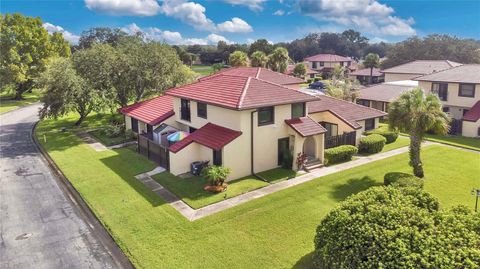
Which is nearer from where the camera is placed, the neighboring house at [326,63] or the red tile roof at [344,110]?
the red tile roof at [344,110]

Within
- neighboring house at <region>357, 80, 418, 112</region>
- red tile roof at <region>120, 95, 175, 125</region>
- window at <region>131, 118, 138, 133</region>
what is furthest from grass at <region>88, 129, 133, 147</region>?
neighboring house at <region>357, 80, 418, 112</region>

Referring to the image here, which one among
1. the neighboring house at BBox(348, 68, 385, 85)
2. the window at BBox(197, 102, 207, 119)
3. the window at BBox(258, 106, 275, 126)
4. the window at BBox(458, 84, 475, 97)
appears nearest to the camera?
the window at BBox(258, 106, 275, 126)

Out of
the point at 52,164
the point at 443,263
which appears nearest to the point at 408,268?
the point at 443,263

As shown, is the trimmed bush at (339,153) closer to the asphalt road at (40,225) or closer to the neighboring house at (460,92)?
the neighboring house at (460,92)

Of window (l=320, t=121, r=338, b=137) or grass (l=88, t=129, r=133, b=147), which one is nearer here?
window (l=320, t=121, r=338, b=137)

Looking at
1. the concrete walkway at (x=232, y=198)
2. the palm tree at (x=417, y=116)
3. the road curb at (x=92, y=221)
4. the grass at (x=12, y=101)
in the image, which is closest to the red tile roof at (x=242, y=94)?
the concrete walkway at (x=232, y=198)

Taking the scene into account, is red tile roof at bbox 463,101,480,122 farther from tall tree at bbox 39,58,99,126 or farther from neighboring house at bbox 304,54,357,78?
neighboring house at bbox 304,54,357,78
